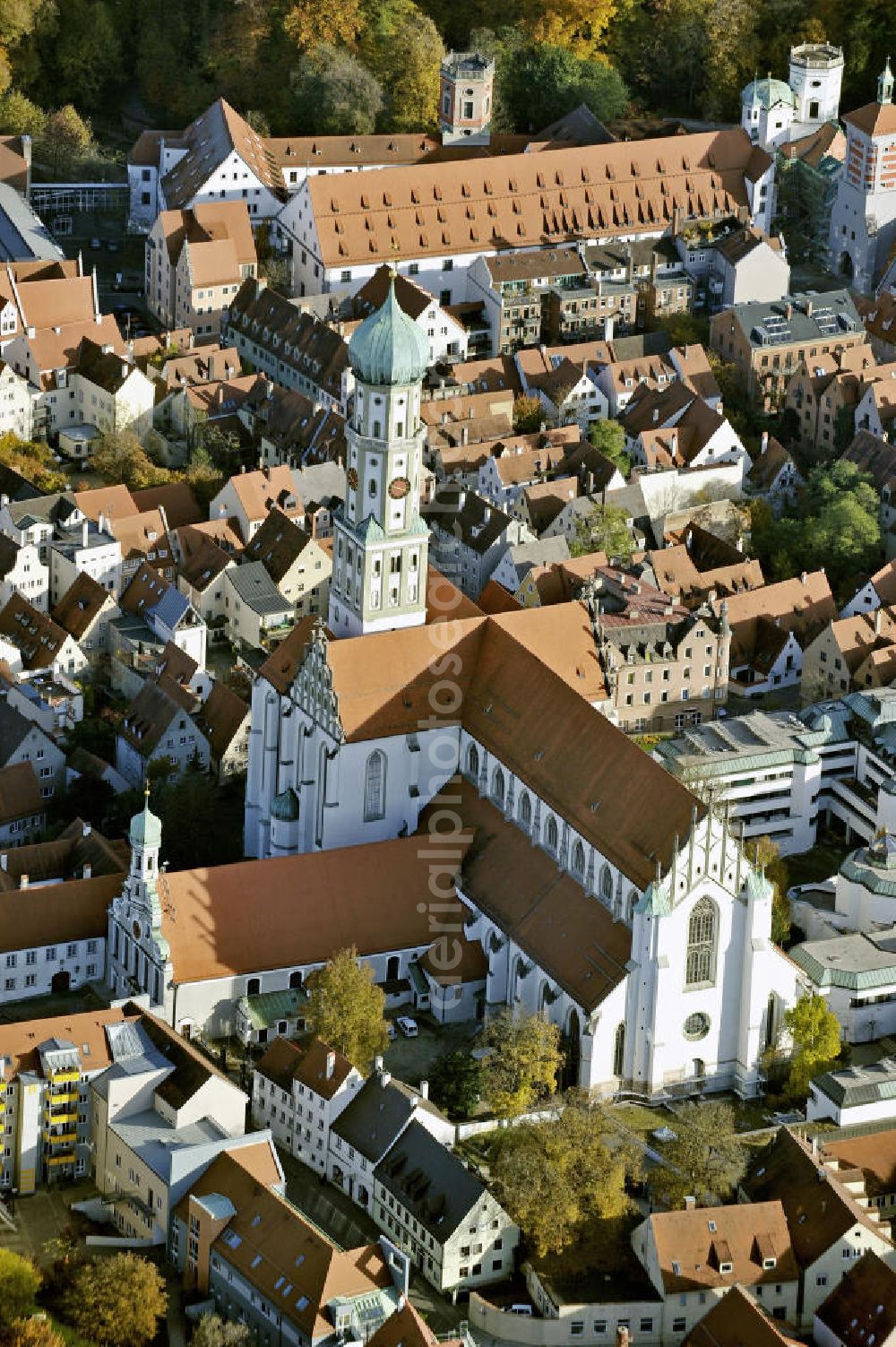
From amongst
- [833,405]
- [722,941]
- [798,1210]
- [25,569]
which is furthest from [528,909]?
[833,405]

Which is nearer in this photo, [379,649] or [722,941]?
[722,941]

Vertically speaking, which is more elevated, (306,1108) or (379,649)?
(379,649)

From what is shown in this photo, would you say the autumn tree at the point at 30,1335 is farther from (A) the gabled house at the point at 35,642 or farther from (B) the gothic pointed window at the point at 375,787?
(A) the gabled house at the point at 35,642

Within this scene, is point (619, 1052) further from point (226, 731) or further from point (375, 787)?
point (226, 731)

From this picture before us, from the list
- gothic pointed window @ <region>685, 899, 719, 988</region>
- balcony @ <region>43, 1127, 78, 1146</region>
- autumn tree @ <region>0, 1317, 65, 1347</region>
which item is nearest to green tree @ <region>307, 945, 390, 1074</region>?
balcony @ <region>43, 1127, 78, 1146</region>

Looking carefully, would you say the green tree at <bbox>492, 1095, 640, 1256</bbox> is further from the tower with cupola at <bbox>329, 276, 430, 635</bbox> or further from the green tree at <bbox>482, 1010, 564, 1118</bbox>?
the tower with cupola at <bbox>329, 276, 430, 635</bbox>

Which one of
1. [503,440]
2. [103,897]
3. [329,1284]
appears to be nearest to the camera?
[329,1284]

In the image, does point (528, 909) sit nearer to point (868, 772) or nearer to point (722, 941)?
point (722, 941)
